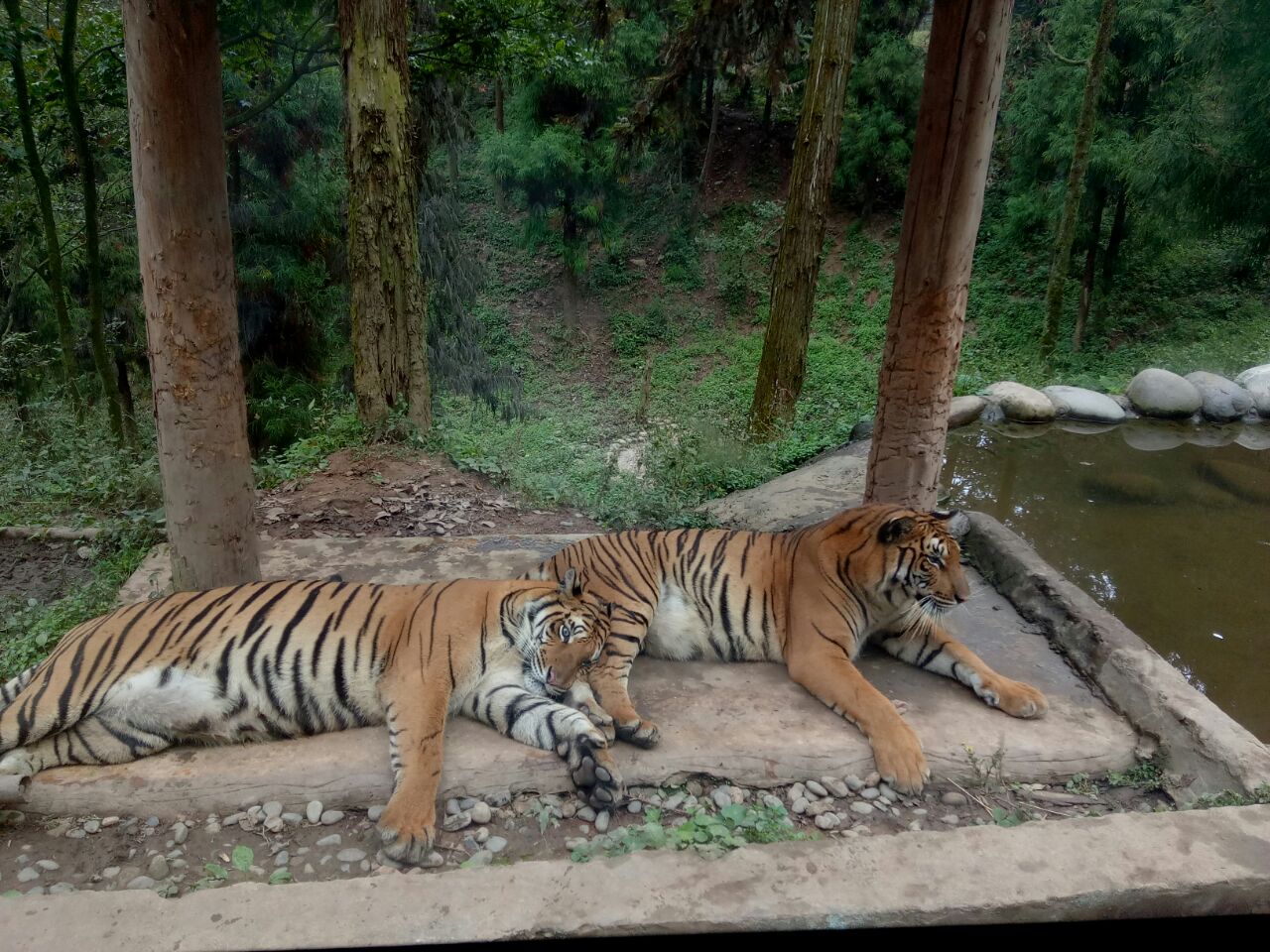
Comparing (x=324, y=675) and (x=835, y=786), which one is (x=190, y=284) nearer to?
(x=324, y=675)

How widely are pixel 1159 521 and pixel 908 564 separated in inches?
187

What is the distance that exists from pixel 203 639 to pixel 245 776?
57 centimetres

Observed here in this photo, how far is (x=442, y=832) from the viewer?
2688 mm

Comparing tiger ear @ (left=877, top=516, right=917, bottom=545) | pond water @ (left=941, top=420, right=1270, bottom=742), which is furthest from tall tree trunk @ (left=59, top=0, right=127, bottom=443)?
pond water @ (left=941, top=420, right=1270, bottom=742)

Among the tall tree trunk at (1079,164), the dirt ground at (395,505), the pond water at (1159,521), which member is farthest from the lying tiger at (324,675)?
the tall tree trunk at (1079,164)

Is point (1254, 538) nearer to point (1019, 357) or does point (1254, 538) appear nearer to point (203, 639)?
point (203, 639)

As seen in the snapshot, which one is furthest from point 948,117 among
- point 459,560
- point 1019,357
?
point 1019,357

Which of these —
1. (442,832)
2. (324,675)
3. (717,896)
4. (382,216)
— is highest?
(382,216)

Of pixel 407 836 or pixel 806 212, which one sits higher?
pixel 806 212

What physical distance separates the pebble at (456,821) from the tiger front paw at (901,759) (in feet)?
4.74

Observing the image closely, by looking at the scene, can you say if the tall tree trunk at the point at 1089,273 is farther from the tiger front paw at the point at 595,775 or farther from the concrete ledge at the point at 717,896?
the tiger front paw at the point at 595,775

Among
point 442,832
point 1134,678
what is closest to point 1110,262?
point 1134,678

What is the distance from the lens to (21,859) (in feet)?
8.34

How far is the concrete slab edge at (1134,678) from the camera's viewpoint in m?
2.88
